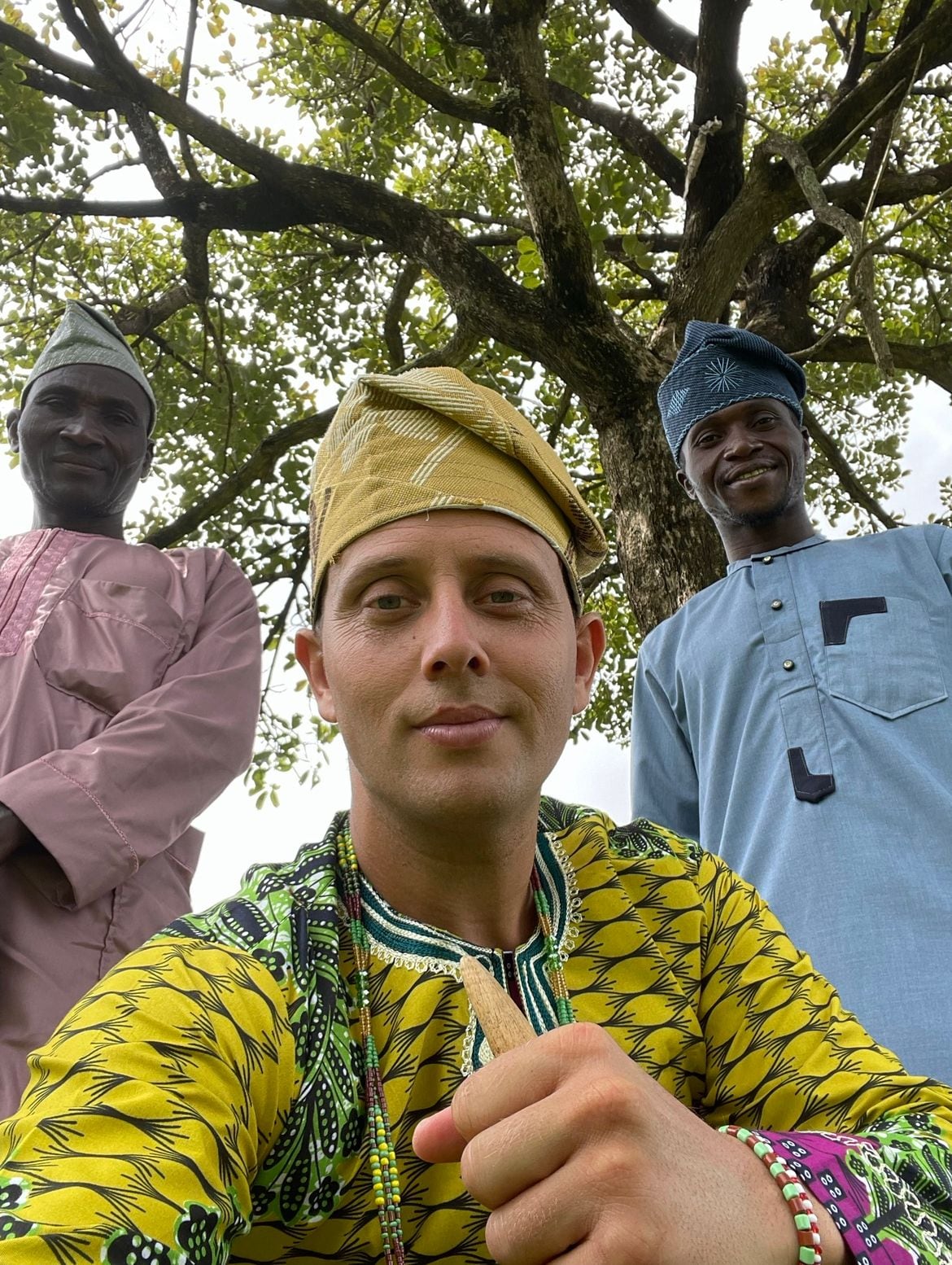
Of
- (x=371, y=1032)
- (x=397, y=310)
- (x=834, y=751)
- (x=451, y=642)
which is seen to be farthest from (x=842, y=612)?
(x=397, y=310)

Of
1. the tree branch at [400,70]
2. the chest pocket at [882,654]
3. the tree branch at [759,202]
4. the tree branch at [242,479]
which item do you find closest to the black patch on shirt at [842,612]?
the chest pocket at [882,654]

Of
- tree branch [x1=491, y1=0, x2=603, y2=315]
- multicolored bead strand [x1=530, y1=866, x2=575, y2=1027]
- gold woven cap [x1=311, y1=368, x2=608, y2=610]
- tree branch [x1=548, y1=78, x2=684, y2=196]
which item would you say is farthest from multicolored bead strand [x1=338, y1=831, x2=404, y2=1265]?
tree branch [x1=548, y1=78, x2=684, y2=196]

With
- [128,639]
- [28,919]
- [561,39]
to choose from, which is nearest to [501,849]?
[28,919]

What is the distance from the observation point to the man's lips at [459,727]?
60.8 inches

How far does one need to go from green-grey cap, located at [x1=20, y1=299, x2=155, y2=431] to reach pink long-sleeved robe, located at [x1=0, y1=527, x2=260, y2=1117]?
22.8 inches

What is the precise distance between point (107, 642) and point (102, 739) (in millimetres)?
406

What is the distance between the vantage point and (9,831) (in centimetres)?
235

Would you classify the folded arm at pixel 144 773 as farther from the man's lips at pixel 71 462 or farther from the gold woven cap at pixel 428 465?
the gold woven cap at pixel 428 465

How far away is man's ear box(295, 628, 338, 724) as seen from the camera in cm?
188

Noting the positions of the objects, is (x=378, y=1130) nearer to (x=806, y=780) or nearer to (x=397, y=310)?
(x=806, y=780)

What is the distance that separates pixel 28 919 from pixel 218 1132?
1.46 m

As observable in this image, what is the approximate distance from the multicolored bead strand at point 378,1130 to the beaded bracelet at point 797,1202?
0.43 meters

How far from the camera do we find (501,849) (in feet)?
5.26

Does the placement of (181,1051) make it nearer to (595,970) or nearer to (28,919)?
(595,970)
